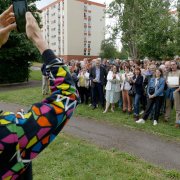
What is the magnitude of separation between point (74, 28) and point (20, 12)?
83311 millimetres

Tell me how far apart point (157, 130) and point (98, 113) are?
296cm

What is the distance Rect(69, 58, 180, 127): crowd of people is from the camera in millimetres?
9117

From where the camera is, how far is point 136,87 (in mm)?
10008

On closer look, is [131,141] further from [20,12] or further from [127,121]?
[20,12]

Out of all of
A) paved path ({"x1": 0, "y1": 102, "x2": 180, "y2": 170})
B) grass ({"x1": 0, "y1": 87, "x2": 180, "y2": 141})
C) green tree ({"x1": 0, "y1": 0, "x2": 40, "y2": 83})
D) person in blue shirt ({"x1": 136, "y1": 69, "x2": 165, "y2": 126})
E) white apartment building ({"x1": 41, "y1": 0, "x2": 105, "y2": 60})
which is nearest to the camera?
paved path ({"x1": 0, "y1": 102, "x2": 180, "y2": 170})

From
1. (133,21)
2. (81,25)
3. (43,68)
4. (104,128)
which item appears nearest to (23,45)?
(104,128)

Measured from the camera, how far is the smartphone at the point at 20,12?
1.44m

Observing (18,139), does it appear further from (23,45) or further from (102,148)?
(23,45)

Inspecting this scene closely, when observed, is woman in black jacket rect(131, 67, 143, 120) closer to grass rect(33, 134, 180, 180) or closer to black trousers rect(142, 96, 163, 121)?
black trousers rect(142, 96, 163, 121)

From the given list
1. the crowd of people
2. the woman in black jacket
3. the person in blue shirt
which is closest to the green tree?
the crowd of people

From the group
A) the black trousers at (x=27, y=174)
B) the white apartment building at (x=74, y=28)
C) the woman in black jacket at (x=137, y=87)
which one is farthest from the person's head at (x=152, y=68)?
the white apartment building at (x=74, y=28)

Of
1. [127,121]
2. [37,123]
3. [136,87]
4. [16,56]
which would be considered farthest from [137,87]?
[16,56]

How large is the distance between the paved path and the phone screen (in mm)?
4998

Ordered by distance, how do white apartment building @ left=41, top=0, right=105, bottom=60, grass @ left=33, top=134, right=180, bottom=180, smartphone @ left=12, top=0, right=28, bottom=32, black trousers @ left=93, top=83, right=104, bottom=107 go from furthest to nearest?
white apartment building @ left=41, top=0, right=105, bottom=60 → black trousers @ left=93, top=83, right=104, bottom=107 → grass @ left=33, top=134, right=180, bottom=180 → smartphone @ left=12, top=0, right=28, bottom=32
